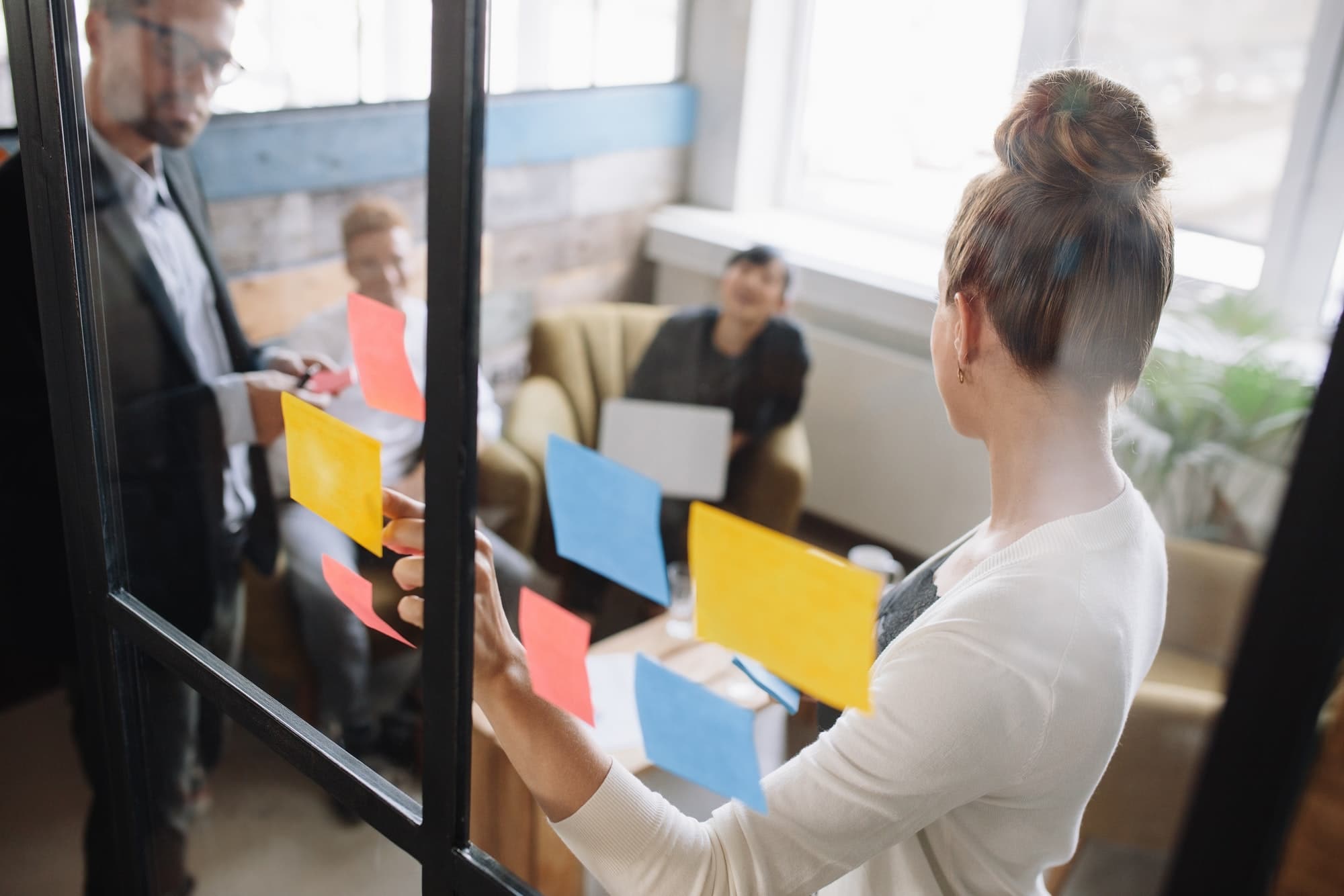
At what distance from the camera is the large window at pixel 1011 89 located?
0.38m

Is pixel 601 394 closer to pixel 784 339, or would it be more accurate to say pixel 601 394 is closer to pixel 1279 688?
pixel 784 339

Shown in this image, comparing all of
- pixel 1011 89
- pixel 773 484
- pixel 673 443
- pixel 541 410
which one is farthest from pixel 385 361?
pixel 541 410

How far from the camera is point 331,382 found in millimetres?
907

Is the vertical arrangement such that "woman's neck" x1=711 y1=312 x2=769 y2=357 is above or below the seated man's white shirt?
below

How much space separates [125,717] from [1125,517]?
74 centimetres

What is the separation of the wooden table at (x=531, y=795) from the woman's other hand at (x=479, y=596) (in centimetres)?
3

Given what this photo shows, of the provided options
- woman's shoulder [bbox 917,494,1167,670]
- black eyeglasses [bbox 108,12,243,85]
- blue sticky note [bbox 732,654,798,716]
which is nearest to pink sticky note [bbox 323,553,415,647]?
blue sticky note [bbox 732,654,798,716]

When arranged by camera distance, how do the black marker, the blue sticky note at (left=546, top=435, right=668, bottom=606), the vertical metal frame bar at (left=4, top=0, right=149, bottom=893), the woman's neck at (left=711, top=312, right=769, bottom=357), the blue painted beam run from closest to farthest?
the blue sticky note at (left=546, top=435, right=668, bottom=606) < the vertical metal frame bar at (left=4, top=0, right=149, bottom=893) < the black marker < the blue painted beam < the woman's neck at (left=711, top=312, right=769, bottom=357)

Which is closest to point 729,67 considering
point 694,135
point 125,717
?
point 694,135

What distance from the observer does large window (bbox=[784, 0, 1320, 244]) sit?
0.38 metres

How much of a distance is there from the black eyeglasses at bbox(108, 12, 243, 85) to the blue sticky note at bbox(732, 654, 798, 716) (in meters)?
0.88

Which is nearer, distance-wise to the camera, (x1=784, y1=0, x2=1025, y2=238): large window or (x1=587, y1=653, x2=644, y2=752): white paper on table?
(x1=784, y1=0, x2=1025, y2=238): large window

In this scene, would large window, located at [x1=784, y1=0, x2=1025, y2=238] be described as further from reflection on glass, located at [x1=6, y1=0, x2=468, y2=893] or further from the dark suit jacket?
the dark suit jacket

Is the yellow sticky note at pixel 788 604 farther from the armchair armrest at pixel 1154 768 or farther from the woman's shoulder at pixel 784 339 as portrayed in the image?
the woman's shoulder at pixel 784 339
